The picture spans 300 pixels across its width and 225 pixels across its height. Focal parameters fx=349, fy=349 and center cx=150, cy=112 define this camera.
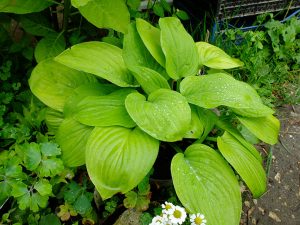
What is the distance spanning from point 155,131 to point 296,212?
1.01 meters

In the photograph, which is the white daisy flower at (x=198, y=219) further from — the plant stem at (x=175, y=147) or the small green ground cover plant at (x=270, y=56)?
the small green ground cover plant at (x=270, y=56)

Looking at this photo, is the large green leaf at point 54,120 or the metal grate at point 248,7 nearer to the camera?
the large green leaf at point 54,120

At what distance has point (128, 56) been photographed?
1.58 meters

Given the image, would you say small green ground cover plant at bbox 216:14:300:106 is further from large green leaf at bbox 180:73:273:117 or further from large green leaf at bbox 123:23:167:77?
large green leaf at bbox 123:23:167:77

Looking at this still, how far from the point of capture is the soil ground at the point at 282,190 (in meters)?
1.78

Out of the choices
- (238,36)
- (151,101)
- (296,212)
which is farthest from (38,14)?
(296,212)

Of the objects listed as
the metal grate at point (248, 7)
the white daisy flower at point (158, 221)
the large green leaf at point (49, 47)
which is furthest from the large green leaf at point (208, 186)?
the metal grate at point (248, 7)

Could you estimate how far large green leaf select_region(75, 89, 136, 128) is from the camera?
1390 millimetres

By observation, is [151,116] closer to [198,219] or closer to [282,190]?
[198,219]

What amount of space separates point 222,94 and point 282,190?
0.78m

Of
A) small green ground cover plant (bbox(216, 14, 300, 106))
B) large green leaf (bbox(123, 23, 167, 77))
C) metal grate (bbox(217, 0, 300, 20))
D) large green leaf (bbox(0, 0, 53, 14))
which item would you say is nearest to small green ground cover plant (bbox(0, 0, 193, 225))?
large green leaf (bbox(0, 0, 53, 14))

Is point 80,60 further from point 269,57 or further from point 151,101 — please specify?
point 269,57

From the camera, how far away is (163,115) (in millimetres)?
1340

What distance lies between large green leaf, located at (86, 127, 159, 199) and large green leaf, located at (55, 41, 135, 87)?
0.27 metres
